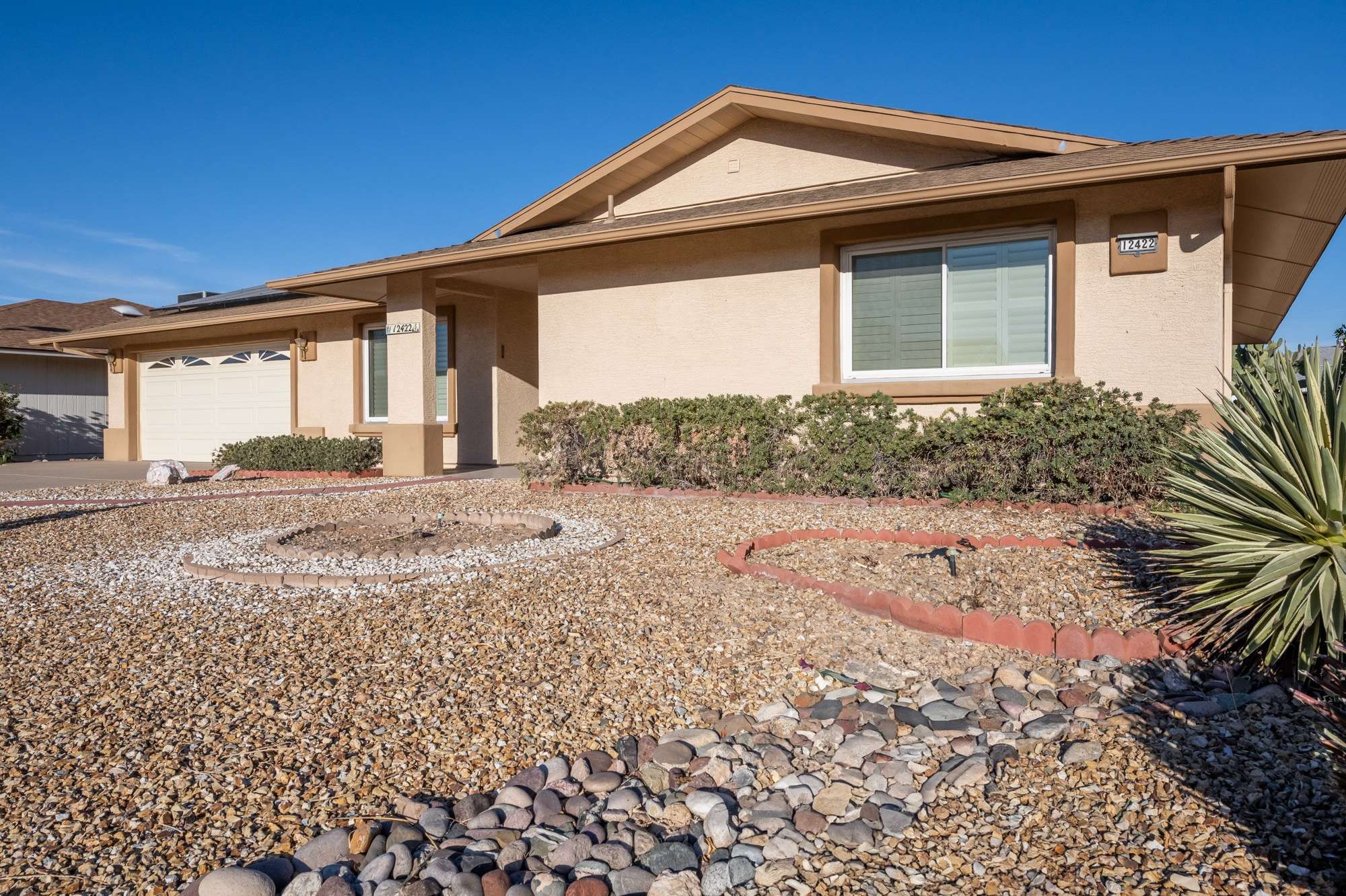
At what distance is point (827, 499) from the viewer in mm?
9141

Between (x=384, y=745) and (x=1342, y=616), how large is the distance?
3.72 m

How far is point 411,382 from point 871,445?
7570 millimetres

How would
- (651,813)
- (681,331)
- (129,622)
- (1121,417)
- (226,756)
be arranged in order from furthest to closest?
(681,331)
(1121,417)
(129,622)
(226,756)
(651,813)

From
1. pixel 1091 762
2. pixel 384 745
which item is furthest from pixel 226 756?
pixel 1091 762

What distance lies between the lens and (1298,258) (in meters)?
11.8

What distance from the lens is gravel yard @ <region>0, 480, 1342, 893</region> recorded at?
8.14 ft

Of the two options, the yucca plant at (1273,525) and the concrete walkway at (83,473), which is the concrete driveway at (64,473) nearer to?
the concrete walkway at (83,473)

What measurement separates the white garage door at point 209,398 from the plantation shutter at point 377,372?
267 cm

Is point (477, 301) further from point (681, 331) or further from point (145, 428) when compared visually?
point (145, 428)

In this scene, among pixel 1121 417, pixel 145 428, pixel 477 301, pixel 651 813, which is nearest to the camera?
pixel 651 813

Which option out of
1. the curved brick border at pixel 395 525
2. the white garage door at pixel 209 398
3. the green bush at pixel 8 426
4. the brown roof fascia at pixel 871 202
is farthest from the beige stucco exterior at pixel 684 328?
the green bush at pixel 8 426

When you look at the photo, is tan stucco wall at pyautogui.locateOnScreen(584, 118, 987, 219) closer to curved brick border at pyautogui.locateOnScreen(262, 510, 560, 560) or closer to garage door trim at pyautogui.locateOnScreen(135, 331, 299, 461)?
curved brick border at pyautogui.locateOnScreen(262, 510, 560, 560)

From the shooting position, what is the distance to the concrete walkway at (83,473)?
1311 centimetres

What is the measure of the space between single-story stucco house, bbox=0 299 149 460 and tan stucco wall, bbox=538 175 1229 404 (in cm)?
1667
